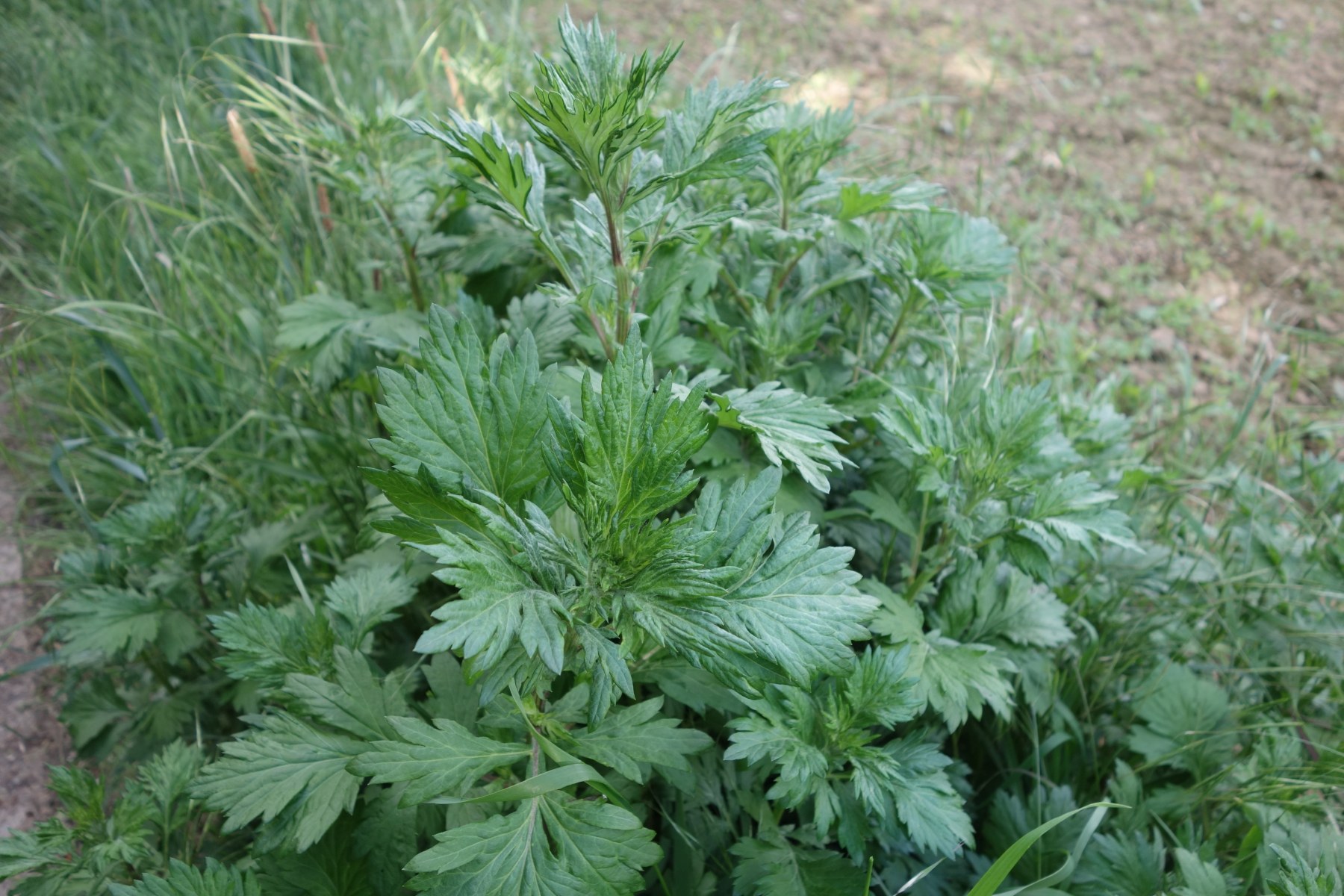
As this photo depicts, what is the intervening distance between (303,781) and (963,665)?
106 cm

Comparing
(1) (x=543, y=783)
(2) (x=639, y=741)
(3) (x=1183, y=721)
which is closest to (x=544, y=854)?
(1) (x=543, y=783)

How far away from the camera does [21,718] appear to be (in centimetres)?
208

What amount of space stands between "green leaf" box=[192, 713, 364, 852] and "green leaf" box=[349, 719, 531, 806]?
13cm

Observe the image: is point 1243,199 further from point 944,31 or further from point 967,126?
point 944,31

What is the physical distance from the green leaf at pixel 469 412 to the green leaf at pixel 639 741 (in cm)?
36

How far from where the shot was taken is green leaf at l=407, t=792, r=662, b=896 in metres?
1.06

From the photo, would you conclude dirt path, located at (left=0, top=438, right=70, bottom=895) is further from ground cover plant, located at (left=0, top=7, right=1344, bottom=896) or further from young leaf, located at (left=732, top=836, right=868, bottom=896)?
young leaf, located at (left=732, top=836, right=868, bottom=896)

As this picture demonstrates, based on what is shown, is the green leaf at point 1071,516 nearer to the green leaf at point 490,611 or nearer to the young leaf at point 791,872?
the young leaf at point 791,872

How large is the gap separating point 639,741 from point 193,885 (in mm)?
648

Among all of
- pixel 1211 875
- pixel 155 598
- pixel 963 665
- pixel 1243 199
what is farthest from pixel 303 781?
pixel 1243 199

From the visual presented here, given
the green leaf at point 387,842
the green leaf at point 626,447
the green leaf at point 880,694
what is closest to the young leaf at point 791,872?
the green leaf at point 880,694

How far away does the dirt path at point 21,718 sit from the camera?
1921 mm

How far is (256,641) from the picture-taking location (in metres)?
1.38

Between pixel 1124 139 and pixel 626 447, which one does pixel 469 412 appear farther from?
pixel 1124 139
